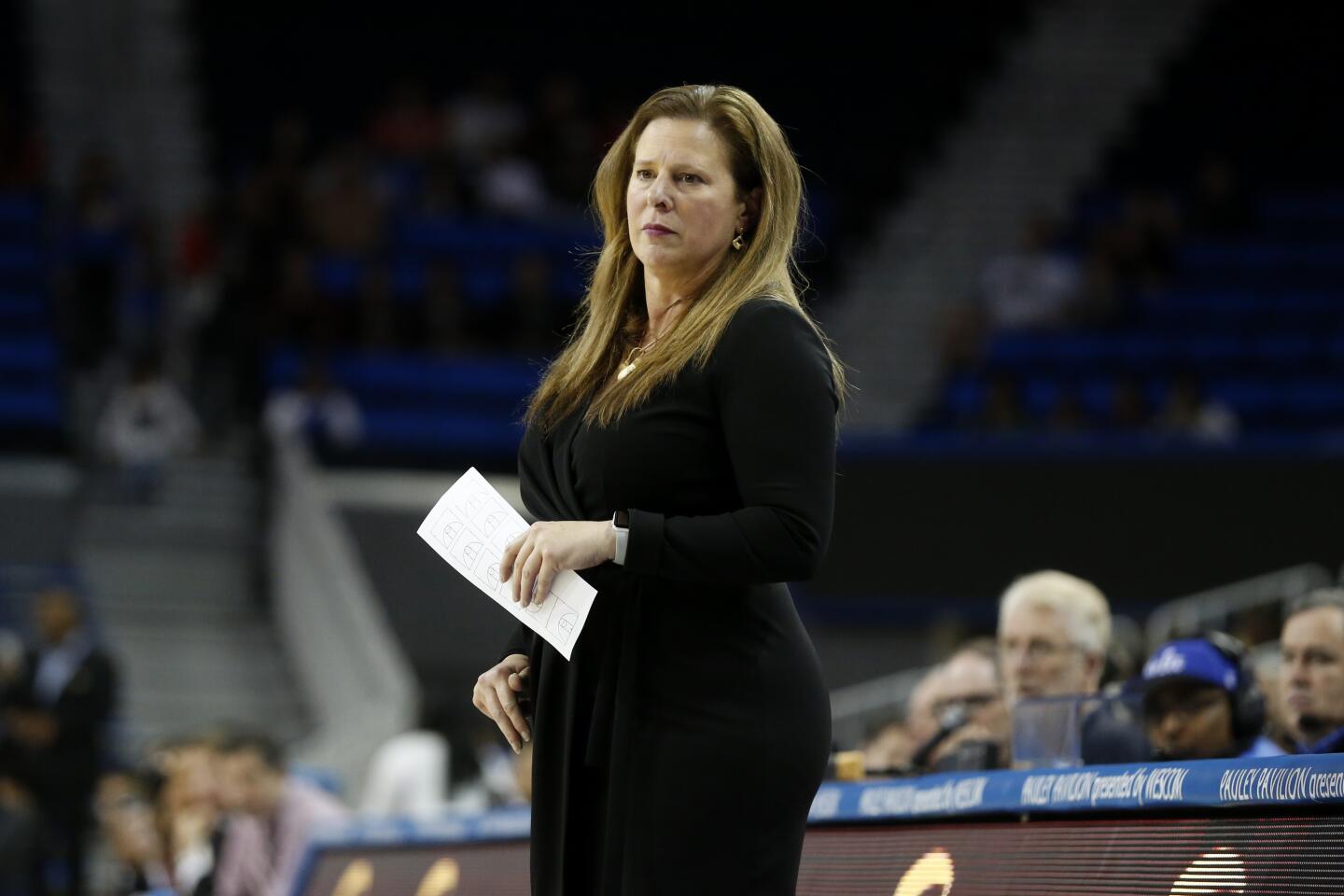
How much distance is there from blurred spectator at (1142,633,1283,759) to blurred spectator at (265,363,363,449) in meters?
10.4

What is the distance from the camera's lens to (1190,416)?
45.7 ft

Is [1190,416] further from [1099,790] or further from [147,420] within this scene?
[1099,790]

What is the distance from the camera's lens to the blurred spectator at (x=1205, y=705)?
16.1ft

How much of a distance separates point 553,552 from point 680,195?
0.54m

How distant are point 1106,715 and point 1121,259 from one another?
37.7 feet

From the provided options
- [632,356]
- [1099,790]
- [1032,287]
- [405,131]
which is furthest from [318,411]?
[632,356]

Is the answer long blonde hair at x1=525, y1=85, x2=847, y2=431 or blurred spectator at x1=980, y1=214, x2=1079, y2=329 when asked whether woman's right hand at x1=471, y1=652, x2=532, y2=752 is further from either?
blurred spectator at x1=980, y1=214, x2=1079, y2=329

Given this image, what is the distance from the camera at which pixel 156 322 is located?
1631 centimetres

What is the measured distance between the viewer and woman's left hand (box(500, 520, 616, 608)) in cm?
278

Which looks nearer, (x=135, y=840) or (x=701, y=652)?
(x=701, y=652)

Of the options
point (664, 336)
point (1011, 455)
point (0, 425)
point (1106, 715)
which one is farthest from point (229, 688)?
point (664, 336)

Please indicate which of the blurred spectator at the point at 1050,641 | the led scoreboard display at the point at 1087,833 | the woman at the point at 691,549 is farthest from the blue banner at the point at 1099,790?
the blurred spectator at the point at 1050,641

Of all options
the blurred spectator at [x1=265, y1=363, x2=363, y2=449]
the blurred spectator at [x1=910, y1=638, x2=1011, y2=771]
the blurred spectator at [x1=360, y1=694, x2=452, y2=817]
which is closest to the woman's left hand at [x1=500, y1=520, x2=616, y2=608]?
the blurred spectator at [x1=910, y1=638, x2=1011, y2=771]

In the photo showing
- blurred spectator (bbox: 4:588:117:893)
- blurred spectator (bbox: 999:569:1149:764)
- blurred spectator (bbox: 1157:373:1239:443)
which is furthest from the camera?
blurred spectator (bbox: 1157:373:1239:443)
